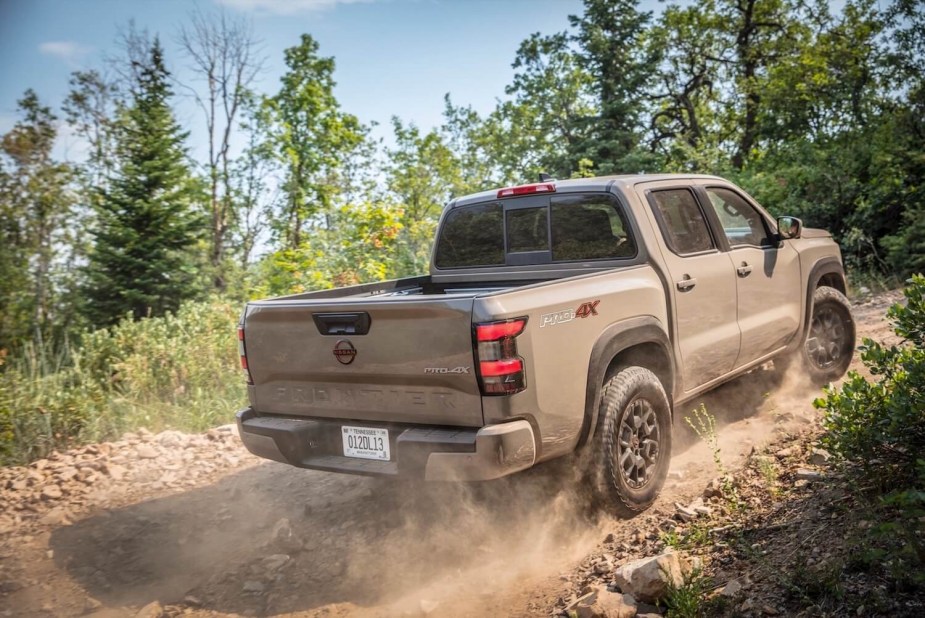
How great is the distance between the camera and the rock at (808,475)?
345 cm

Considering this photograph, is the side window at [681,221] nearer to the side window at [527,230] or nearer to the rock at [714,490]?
the side window at [527,230]

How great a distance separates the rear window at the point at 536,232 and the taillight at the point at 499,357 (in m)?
1.44

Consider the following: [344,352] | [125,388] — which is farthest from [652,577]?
[125,388]

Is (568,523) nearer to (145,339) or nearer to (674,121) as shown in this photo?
(145,339)

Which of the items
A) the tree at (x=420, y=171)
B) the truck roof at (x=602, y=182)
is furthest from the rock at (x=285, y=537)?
the tree at (x=420, y=171)

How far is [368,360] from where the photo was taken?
329 cm

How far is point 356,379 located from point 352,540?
113 centimetres

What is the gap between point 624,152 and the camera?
68.0 ft

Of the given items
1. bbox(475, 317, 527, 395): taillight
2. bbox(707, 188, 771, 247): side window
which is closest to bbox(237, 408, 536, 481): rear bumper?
bbox(475, 317, 527, 395): taillight

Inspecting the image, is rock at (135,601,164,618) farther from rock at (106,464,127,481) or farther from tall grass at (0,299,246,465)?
tall grass at (0,299,246,465)

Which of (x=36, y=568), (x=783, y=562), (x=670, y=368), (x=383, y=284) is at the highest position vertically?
(x=383, y=284)

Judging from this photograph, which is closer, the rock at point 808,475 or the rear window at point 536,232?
the rock at point 808,475

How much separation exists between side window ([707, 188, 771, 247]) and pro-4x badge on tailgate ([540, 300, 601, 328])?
6.21ft

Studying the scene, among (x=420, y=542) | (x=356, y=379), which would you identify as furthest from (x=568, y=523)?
(x=356, y=379)
